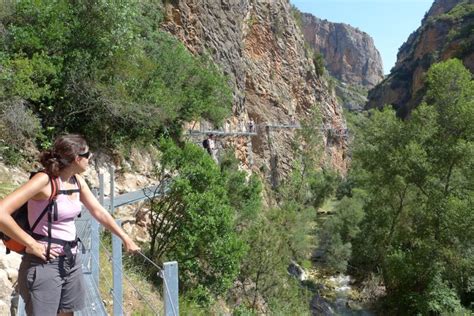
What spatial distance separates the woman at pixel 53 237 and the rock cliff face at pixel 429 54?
6131 cm

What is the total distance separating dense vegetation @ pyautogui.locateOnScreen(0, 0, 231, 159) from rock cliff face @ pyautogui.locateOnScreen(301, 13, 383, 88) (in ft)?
491

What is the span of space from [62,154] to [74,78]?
1103 centimetres

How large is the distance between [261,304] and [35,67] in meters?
12.1

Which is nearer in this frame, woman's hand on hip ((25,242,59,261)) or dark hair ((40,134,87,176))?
woman's hand on hip ((25,242,59,261))

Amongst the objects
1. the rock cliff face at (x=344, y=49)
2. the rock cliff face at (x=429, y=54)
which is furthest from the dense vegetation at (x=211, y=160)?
the rock cliff face at (x=344, y=49)

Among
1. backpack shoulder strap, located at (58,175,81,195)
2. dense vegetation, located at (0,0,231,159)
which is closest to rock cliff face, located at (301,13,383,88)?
dense vegetation, located at (0,0,231,159)

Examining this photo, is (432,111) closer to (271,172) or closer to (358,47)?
(271,172)

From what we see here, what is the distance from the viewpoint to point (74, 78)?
512 inches

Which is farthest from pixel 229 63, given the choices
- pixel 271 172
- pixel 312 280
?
pixel 312 280

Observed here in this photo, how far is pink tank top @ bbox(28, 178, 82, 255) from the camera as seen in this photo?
2.83 metres

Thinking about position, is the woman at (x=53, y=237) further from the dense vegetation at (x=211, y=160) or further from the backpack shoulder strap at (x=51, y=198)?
the dense vegetation at (x=211, y=160)

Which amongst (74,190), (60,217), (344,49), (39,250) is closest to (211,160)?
(74,190)

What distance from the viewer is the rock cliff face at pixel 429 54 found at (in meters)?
Result: 62.2

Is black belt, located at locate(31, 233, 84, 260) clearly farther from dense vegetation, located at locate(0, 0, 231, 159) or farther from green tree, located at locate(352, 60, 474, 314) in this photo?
green tree, located at locate(352, 60, 474, 314)
